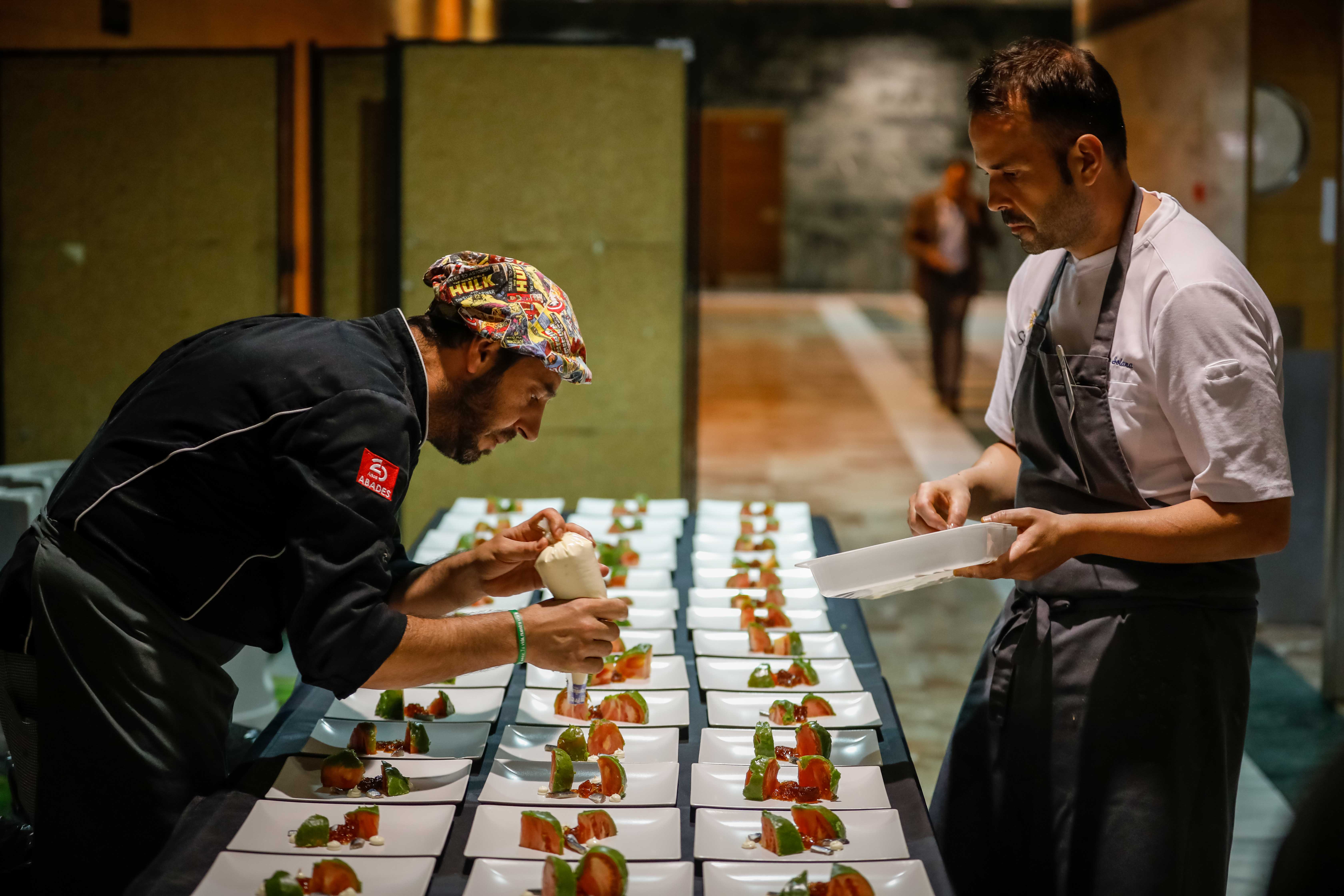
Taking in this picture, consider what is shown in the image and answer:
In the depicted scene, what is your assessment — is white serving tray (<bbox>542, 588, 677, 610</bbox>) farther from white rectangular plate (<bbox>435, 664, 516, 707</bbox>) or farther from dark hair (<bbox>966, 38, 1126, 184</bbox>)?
dark hair (<bbox>966, 38, 1126, 184</bbox>)

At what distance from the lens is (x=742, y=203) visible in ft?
59.4

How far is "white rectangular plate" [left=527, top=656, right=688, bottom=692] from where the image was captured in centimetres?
212

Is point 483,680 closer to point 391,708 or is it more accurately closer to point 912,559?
point 391,708

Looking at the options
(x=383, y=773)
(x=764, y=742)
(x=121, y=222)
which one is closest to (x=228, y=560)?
(x=383, y=773)

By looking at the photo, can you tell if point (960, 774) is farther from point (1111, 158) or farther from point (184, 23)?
point (184, 23)

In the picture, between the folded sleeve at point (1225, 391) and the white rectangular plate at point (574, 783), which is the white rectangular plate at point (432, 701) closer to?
the white rectangular plate at point (574, 783)

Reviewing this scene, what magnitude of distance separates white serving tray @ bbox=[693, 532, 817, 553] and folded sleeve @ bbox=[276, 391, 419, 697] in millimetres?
1488

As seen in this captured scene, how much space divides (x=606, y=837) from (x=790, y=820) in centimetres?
23

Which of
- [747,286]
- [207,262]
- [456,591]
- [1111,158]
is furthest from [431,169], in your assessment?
[747,286]

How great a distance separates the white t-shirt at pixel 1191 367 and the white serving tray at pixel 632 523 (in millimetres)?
1571

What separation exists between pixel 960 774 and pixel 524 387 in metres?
0.93

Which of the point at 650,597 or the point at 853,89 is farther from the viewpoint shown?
the point at 853,89

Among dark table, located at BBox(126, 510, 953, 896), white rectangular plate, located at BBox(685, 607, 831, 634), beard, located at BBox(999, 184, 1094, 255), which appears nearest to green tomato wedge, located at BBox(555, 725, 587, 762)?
dark table, located at BBox(126, 510, 953, 896)

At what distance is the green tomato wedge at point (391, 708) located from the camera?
198 cm
